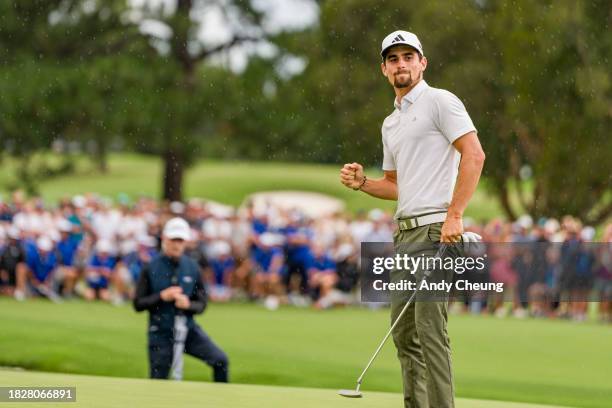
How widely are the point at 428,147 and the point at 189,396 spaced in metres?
2.14

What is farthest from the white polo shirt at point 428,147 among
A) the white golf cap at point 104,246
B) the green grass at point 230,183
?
the green grass at point 230,183

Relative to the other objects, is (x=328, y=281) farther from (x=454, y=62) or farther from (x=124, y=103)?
(x=454, y=62)

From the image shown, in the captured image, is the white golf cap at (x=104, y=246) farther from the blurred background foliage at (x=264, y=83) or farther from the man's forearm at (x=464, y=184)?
the man's forearm at (x=464, y=184)

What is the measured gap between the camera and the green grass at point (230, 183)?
5791cm

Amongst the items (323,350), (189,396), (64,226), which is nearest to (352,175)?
(189,396)

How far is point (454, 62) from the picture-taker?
3588 centimetres

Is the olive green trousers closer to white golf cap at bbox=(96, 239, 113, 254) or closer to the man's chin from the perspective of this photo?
the man's chin

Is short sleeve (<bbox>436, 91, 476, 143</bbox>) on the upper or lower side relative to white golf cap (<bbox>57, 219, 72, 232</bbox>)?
lower

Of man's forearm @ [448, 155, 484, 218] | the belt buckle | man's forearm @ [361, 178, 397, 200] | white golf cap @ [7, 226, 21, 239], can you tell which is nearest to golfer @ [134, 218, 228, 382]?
man's forearm @ [361, 178, 397, 200]

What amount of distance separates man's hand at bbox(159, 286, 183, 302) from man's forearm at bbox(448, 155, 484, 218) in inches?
170

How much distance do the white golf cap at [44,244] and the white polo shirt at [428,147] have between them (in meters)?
17.2

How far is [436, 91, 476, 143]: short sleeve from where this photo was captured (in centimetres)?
645

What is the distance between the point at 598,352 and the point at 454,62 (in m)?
20.3

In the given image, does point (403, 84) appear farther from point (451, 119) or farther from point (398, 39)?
point (451, 119)
